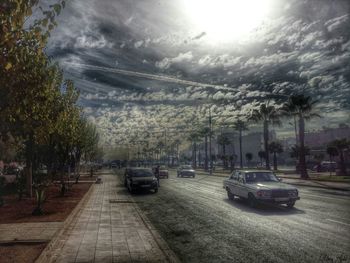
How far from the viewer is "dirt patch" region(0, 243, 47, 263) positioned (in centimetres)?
791

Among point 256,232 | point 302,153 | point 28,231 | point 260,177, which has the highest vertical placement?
point 302,153

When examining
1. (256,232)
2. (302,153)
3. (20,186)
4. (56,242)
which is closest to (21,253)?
(56,242)

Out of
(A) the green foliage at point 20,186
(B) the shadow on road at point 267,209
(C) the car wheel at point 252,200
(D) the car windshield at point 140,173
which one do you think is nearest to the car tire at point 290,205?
(B) the shadow on road at point 267,209

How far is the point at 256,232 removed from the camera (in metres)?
11.4

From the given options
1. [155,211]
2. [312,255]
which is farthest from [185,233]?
[155,211]

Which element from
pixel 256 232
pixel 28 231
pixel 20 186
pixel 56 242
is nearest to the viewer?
pixel 56 242

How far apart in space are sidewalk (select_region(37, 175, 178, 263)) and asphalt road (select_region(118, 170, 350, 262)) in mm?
518

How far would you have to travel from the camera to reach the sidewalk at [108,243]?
825 cm

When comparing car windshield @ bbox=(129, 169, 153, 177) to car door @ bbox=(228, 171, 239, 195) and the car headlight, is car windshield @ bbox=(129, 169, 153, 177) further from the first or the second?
the car headlight

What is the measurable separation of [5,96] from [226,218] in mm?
8917

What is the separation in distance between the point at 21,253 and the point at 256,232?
6.51m

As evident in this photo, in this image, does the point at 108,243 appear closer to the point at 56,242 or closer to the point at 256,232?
the point at 56,242

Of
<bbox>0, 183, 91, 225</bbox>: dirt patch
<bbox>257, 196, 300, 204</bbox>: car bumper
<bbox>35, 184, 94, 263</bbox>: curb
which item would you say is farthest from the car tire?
<bbox>0, 183, 91, 225</bbox>: dirt patch

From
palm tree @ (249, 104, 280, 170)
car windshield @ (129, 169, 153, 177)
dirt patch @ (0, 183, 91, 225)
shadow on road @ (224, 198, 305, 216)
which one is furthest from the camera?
palm tree @ (249, 104, 280, 170)
